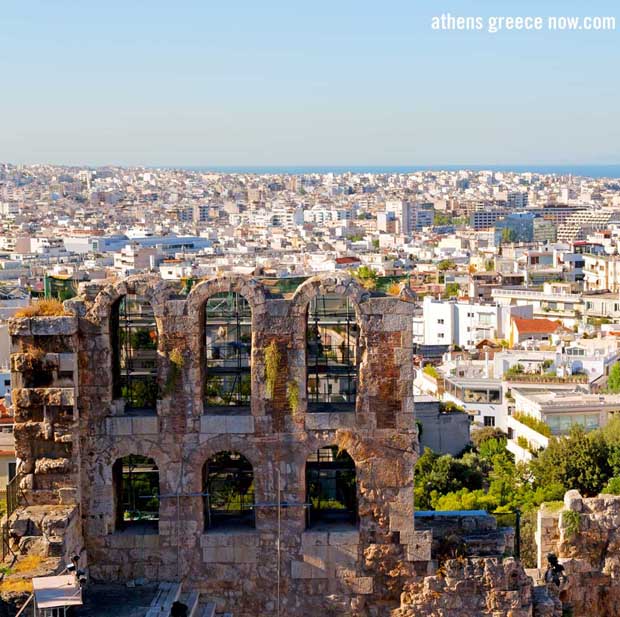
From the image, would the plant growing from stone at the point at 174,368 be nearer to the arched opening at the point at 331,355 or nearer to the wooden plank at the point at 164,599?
the arched opening at the point at 331,355

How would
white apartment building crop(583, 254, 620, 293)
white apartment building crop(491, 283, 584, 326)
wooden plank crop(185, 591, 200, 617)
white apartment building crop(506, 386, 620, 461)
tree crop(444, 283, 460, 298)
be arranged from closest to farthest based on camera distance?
1. wooden plank crop(185, 591, 200, 617)
2. white apartment building crop(506, 386, 620, 461)
3. white apartment building crop(491, 283, 584, 326)
4. tree crop(444, 283, 460, 298)
5. white apartment building crop(583, 254, 620, 293)

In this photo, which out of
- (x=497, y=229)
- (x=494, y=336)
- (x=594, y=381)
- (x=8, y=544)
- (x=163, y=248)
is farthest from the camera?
(x=497, y=229)

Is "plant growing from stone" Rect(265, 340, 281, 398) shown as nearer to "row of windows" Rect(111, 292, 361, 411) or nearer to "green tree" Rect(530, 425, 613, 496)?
"row of windows" Rect(111, 292, 361, 411)

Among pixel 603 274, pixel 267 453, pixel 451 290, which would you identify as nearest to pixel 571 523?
pixel 267 453

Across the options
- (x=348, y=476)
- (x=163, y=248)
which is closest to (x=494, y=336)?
(x=348, y=476)

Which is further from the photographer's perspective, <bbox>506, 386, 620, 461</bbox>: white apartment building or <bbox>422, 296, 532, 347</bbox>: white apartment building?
<bbox>422, 296, 532, 347</bbox>: white apartment building

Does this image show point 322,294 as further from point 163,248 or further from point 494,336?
point 163,248

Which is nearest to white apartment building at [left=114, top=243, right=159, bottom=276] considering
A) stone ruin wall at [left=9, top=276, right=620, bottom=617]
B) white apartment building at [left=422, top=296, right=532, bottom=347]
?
white apartment building at [left=422, top=296, right=532, bottom=347]
